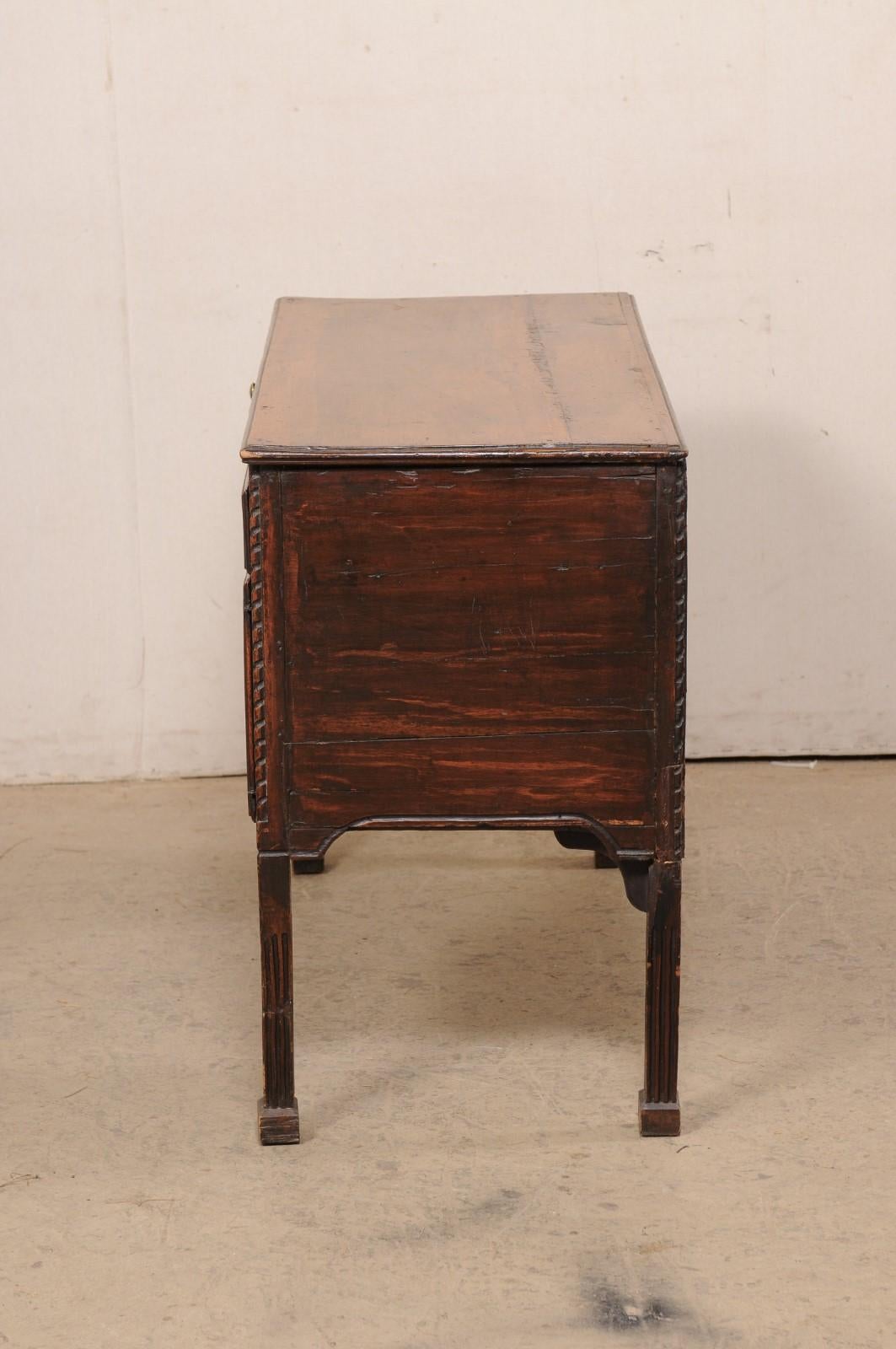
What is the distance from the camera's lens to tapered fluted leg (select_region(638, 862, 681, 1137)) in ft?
7.88

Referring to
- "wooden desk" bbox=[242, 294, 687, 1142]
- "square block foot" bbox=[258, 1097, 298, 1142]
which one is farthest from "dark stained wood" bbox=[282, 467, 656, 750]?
"square block foot" bbox=[258, 1097, 298, 1142]

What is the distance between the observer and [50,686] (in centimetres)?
407

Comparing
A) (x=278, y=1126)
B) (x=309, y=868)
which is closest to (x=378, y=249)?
(x=309, y=868)

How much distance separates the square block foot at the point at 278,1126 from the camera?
7.91 ft

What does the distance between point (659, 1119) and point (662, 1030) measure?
13 cm

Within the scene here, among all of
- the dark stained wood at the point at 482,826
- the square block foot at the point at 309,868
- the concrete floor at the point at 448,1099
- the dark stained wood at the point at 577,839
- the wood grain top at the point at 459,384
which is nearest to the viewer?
the concrete floor at the point at 448,1099

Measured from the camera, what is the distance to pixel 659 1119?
7.94ft

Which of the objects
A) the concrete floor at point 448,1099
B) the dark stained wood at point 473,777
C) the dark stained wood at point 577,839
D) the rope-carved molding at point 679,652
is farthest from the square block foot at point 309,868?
the rope-carved molding at point 679,652

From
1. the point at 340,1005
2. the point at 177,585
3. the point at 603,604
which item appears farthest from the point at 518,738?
the point at 177,585

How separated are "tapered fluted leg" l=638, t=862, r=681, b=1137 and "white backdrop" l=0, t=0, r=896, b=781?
1.80m

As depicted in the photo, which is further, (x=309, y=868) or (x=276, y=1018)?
(x=309, y=868)

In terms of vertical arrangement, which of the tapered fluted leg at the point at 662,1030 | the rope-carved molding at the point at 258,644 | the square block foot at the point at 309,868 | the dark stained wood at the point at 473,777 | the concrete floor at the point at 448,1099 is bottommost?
the square block foot at the point at 309,868

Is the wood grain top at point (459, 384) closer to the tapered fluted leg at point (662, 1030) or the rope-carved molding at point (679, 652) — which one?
the rope-carved molding at point (679, 652)

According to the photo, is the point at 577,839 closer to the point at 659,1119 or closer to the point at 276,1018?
the point at 659,1119
